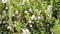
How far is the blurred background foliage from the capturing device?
4.66ft

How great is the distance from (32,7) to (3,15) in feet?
1.03

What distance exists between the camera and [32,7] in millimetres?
1439

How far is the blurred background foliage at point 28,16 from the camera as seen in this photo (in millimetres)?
1421

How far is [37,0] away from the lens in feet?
4.88

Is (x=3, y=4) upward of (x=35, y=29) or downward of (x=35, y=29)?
upward

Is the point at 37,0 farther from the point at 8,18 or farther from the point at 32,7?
the point at 8,18

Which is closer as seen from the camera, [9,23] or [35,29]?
[9,23]

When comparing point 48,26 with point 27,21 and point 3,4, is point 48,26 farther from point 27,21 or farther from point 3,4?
point 3,4

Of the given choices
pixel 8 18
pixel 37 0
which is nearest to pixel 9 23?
pixel 8 18

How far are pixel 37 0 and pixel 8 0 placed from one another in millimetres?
305

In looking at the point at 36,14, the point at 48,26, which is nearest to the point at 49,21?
the point at 48,26

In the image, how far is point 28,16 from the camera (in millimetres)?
1404

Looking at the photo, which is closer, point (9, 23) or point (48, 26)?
point (9, 23)

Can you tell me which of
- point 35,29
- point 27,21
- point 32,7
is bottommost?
point 35,29
